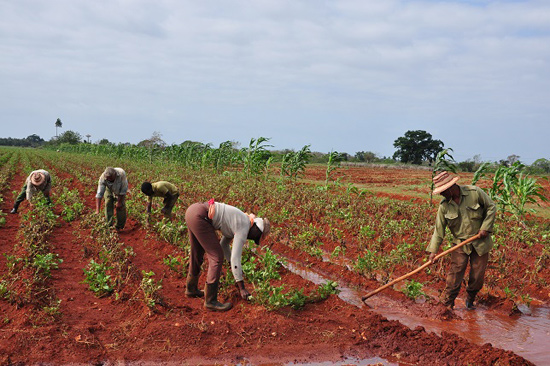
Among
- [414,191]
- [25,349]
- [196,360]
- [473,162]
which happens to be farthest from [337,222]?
[473,162]

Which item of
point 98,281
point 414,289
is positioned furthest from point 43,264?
point 414,289

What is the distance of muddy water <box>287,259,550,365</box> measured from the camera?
16.1 feet

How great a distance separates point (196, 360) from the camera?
167 inches

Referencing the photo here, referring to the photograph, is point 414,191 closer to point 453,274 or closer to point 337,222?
point 337,222

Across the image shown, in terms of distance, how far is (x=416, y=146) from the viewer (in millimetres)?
47750

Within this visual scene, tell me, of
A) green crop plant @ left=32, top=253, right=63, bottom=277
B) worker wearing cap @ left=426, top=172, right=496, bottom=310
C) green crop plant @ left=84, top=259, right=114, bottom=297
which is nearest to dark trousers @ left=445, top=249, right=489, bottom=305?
worker wearing cap @ left=426, top=172, right=496, bottom=310

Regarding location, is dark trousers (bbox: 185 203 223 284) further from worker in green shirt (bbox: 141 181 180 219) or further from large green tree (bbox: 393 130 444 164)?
large green tree (bbox: 393 130 444 164)

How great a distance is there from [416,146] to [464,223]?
1741 inches

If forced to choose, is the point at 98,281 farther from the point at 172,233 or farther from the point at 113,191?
the point at 113,191

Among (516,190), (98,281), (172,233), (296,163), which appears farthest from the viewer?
(296,163)

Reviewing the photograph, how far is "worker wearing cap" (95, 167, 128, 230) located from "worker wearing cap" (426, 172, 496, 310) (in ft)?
17.7

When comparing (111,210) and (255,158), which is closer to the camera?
(111,210)

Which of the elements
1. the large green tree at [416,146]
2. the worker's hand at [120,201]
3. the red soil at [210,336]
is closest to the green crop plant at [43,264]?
the red soil at [210,336]

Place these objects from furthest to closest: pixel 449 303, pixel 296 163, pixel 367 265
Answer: pixel 296 163 < pixel 367 265 < pixel 449 303
